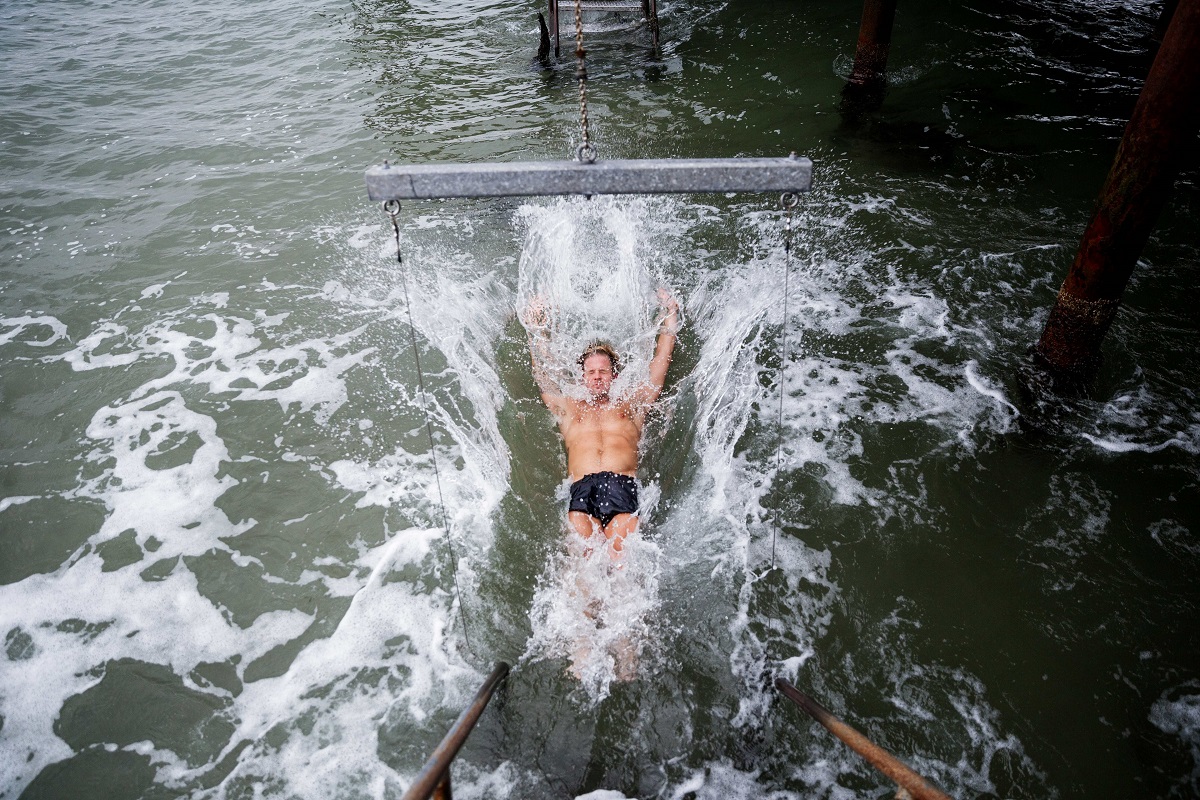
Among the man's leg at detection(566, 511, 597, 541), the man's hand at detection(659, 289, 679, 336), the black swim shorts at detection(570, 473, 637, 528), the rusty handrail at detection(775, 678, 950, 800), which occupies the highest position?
the rusty handrail at detection(775, 678, 950, 800)

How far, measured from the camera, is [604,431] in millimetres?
5328

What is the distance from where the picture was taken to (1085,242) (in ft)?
16.0

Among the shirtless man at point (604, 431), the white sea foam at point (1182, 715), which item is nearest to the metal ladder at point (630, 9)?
the shirtless man at point (604, 431)

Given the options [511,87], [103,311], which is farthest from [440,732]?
[511,87]

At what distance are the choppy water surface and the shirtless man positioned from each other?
21 cm

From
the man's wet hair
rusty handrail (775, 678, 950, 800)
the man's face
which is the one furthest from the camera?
the man's wet hair

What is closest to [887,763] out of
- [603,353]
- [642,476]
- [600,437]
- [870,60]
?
[642,476]

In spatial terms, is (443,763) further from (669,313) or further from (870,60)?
(870,60)

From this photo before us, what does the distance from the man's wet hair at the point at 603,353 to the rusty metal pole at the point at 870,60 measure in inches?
246

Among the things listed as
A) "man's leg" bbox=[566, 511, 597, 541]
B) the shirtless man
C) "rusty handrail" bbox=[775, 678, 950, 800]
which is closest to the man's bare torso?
the shirtless man

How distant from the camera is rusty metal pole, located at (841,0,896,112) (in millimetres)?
9062

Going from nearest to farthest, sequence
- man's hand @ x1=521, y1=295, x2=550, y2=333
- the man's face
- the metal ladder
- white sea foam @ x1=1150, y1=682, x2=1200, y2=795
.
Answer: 1. white sea foam @ x1=1150, y1=682, x2=1200, y2=795
2. the man's face
3. man's hand @ x1=521, y1=295, x2=550, y2=333
4. the metal ladder

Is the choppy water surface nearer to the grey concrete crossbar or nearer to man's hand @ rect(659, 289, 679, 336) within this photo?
man's hand @ rect(659, 289, 679, 336)

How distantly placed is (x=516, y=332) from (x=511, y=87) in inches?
262
